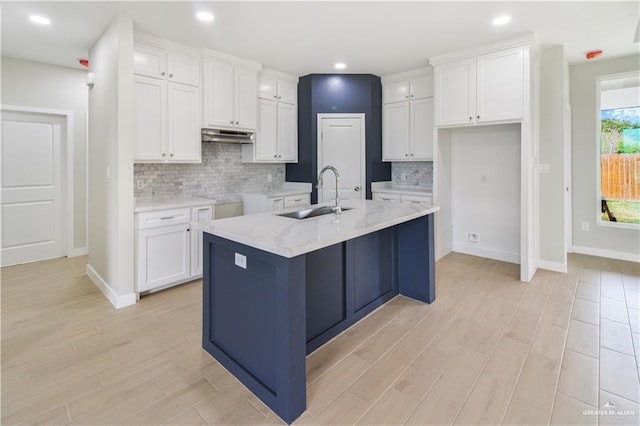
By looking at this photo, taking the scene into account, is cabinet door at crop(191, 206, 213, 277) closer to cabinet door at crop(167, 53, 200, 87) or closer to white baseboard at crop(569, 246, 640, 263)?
cabinet door at crop(167, 53, 200, 87)

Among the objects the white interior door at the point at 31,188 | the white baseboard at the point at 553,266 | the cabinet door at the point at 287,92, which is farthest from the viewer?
the cabinet door at the point at 287,92

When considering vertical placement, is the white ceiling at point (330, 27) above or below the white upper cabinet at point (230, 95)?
above

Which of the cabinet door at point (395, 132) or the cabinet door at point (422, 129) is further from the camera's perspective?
the cabinet door at point (395, 132)

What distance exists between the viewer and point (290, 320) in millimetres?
1700

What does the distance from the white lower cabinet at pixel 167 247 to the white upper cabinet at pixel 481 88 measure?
3198 millimetres

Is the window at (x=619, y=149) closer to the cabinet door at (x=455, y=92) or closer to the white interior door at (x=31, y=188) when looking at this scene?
the cabinet door at (x=455, y=92)

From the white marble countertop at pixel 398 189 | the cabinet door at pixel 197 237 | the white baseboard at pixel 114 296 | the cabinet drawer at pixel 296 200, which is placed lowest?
the white baseboard at pixel 114 296

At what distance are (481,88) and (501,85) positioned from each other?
0.69 feet

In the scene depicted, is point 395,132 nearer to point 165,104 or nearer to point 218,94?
point 218,94

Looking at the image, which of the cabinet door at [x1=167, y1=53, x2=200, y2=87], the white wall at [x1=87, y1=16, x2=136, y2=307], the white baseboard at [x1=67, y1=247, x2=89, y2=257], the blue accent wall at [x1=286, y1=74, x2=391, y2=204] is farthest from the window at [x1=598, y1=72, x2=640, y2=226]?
the white baseboard at [x1=67, y1=247, x2=89, y2=257]

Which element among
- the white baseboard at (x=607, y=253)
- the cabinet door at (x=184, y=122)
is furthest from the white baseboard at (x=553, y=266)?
the cabinet door at (x=184, y=122)

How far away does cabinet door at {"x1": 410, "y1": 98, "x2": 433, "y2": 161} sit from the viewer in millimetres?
4703

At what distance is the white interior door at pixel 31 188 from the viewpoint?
435 cm

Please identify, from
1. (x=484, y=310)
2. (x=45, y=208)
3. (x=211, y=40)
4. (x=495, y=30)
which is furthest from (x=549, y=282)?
(x=45, y=208)
